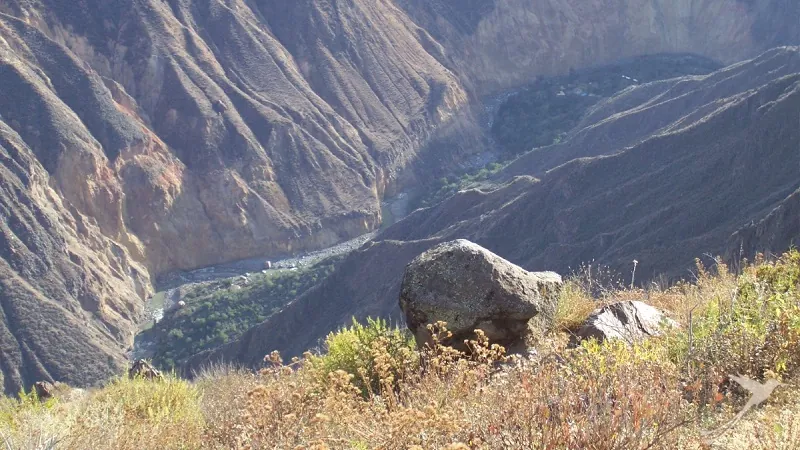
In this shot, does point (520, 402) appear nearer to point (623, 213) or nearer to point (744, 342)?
point (744, 342)

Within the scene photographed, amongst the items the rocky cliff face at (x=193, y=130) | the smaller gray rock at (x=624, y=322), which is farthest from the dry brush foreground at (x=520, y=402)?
the rocky cliff face at (x=193, y=130)

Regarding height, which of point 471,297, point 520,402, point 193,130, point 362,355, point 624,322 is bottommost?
point 193,130

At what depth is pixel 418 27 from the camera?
7456 centimetres

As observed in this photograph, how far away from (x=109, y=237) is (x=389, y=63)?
28234 mm

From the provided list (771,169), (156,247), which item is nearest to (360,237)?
(156,247)

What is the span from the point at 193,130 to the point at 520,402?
2053 inches

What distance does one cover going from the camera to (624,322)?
7.18 metres

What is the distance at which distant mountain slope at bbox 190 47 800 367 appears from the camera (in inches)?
1140

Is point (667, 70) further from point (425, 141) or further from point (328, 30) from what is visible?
point (328, 30)

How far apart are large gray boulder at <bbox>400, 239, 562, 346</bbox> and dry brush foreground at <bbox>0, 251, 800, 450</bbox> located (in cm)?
29

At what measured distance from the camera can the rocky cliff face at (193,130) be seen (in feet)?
139

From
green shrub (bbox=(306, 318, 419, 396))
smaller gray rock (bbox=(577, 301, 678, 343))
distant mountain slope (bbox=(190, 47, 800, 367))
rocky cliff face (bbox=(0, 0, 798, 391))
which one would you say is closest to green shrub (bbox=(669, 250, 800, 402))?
smaller gray rock (bbox=(577, 301, 678, 343))

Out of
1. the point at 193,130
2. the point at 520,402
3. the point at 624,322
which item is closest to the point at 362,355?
the point at 624,322

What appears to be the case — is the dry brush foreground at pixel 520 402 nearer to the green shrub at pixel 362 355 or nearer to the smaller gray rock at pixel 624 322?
the green shrub at pixel 362 355
